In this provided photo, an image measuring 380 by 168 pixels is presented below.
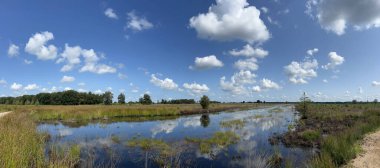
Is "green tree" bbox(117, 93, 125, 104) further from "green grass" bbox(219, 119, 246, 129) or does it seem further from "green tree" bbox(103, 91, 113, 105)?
"green grass" bbox(219, 119, 246, 129)

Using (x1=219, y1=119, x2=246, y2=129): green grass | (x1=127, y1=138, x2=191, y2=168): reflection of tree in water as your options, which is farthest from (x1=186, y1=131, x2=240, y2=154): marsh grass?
(x1=219, y1=119, x2=246, y2=129): green grass

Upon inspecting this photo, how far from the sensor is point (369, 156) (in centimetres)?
1283

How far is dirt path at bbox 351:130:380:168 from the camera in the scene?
1167 centimetres

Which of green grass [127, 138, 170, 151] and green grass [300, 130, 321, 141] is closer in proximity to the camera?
green grass [127, 138, 170, 151]

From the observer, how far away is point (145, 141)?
20344 mm

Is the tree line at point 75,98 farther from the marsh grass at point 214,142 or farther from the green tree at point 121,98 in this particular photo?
the marsh grass at point 214,142

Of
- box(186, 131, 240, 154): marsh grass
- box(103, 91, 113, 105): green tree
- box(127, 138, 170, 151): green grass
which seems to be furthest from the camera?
box(103, 91, 113, 105): green tree

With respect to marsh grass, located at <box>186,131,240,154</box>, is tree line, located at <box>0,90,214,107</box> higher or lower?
higher

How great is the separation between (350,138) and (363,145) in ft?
3.51

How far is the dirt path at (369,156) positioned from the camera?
11667 millimetres

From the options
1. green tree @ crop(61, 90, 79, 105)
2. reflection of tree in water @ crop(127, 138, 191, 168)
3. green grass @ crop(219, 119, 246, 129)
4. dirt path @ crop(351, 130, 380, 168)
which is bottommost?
reflection of tree in water @ crop(127, 138, 191, 168)

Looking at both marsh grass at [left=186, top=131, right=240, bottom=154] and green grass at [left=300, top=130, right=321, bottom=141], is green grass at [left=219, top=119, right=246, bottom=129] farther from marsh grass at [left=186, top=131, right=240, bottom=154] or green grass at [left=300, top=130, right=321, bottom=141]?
green grass at [left=300, top=130, right=321, bottom=141]

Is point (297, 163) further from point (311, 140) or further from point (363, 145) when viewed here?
point (311, 140)

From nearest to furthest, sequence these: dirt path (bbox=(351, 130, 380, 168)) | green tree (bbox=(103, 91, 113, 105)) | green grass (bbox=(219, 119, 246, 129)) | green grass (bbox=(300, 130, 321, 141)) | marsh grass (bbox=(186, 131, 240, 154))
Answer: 1. dirt path (bbox=(351, 130, 380, 168))
2. marsh grass (bbox=(186, 131, 240, 154))
3. green grass (bbox=(300, 130, 321, 141))
4. green grass (bbox=(219, 119, 246, 129))
5. green tree (bbox=(103, 91, 113, 105))
